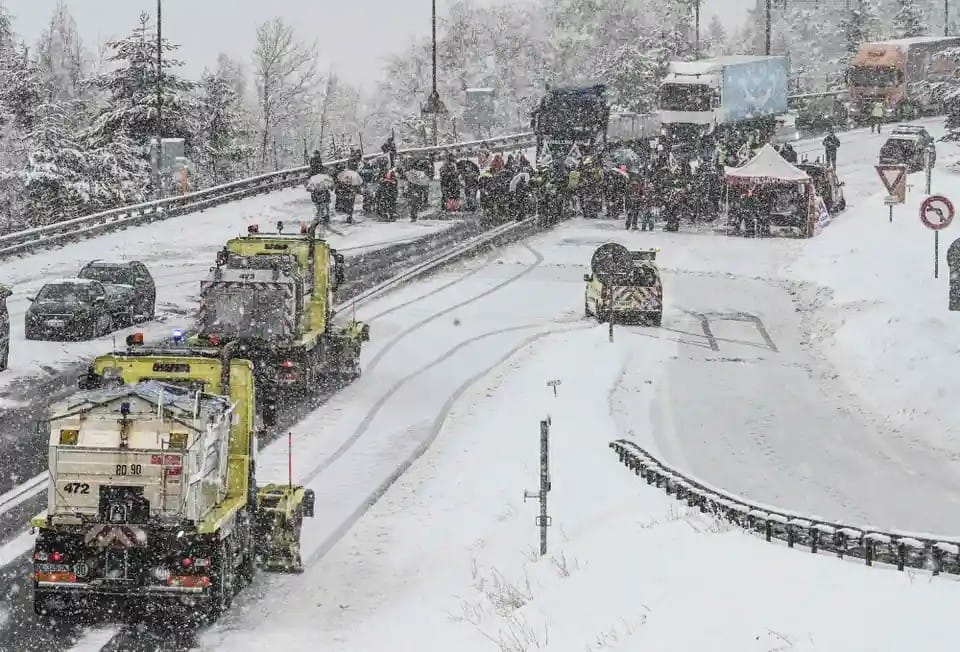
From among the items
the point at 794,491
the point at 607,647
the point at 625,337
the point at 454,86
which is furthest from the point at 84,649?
the point at 454,86

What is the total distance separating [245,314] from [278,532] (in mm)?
9511

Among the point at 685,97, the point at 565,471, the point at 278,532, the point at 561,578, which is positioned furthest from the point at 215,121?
the point at 561,578

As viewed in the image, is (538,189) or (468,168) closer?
(538,189)

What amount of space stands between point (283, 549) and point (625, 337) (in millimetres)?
16725

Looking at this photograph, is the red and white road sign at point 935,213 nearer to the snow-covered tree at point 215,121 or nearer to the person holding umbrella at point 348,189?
the person holding umbrella at point 348,189

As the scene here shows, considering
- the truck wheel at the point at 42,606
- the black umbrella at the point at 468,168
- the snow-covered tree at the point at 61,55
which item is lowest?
the truck wheel at the point at 42,606

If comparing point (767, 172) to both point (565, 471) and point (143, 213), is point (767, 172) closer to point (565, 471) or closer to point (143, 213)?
point (143, 213)

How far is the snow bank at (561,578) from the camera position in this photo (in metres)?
11.5

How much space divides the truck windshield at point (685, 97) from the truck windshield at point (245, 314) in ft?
136

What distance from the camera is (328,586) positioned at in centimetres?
1695

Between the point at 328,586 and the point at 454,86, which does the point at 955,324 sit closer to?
the point at 328,586

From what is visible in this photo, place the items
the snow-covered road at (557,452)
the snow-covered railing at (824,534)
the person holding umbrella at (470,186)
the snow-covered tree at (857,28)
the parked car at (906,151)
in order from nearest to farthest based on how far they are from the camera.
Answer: the snow-covered railing at (824,534), the snow-covered road at (557,452), the person holding umbrella at (470,186), the parked car at (906,151), the snow-covered tree at (857,28)

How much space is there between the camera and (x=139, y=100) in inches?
2709

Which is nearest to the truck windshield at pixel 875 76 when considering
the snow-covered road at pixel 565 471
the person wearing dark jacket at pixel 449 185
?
the person wearing dark jacket at pixel 449 185
